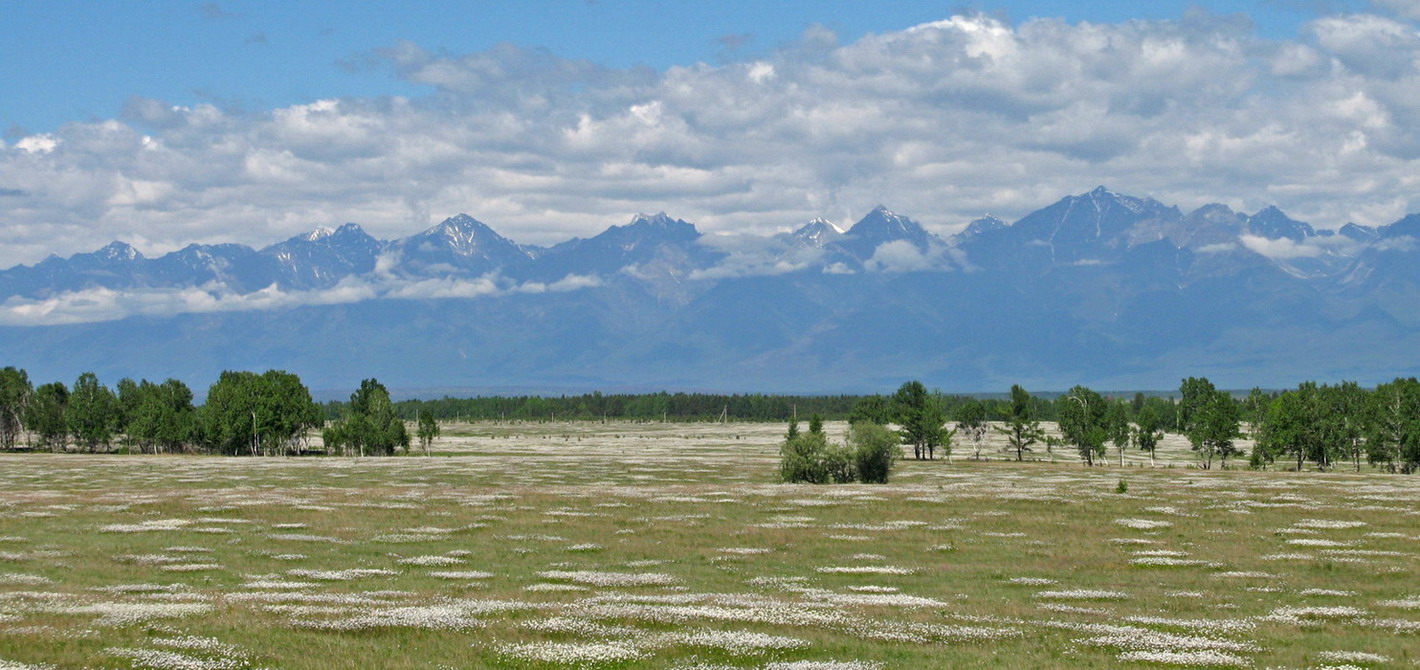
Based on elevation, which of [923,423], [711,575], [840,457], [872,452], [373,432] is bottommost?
[711,575]

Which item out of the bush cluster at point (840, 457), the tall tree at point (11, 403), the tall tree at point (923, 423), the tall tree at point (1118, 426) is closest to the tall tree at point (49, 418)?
the tall tree at point (11, 403)

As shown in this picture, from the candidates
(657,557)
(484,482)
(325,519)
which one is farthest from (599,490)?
(657,557)

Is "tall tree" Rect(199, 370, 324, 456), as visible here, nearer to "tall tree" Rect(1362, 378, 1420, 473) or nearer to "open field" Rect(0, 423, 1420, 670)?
"open field" Rect(0, 423, 1420, 670)

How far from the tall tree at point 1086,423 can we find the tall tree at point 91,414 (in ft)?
464

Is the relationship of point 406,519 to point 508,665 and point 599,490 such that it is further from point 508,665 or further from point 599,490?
point 508,665

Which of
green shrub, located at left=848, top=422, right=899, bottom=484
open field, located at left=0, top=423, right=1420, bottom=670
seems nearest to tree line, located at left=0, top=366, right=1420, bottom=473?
green shrub, located at left=848, top=422, right=899, bottom=484

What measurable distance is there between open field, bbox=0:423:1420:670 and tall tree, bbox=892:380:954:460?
53584 mm

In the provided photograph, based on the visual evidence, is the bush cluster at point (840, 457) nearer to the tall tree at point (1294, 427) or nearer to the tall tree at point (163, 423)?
the tall tree at point (1294, 427)

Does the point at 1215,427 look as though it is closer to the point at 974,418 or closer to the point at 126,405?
the point at 974,418

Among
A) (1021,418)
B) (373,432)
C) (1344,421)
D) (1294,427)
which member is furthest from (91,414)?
(1344,421)

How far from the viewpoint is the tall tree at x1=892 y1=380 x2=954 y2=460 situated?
150m

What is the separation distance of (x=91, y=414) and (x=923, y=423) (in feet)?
414

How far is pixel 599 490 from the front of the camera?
8869 centimetres

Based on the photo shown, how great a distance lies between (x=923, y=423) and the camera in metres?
152
